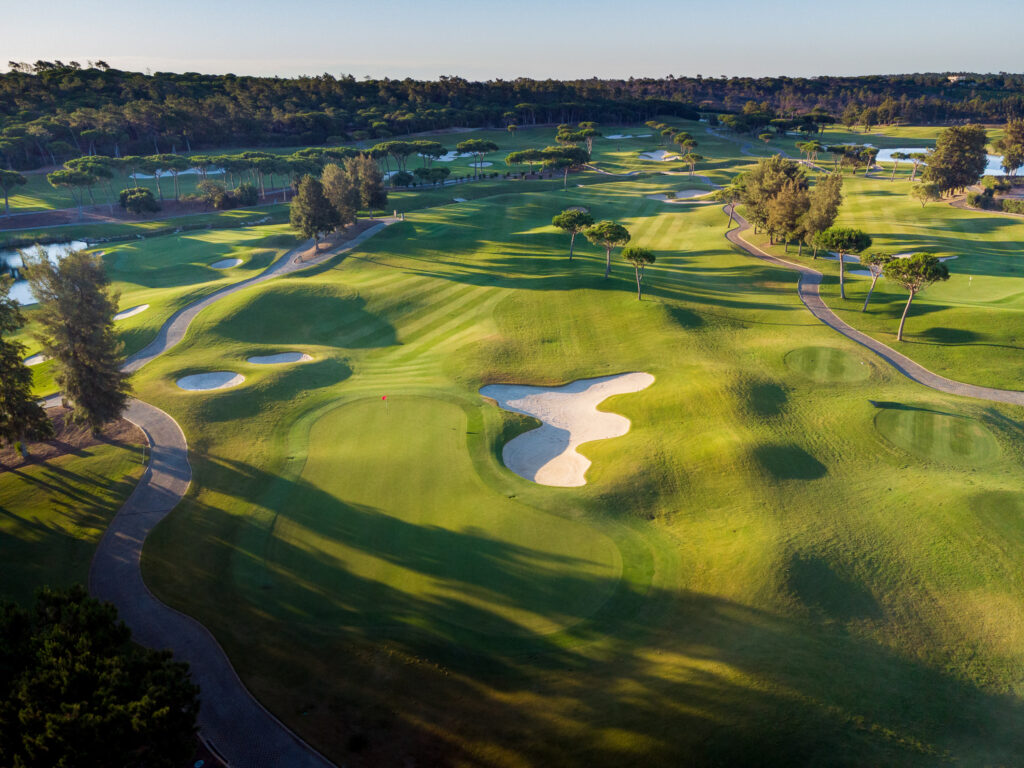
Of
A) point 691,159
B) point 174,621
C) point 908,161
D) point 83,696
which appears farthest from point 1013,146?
point 83,696

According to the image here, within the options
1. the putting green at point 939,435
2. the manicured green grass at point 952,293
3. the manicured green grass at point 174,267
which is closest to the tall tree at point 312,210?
the manicured green grass at point 174,267

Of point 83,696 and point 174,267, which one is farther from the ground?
point 174,267

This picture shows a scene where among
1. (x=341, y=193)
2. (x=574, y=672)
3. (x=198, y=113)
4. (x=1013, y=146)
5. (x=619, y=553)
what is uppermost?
(x=198, y=113)

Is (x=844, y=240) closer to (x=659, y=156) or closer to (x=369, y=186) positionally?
(x=369, y=186)

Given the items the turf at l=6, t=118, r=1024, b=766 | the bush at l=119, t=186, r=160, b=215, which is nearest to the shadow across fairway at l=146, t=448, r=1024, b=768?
the turf at l=6, t=118, r=1024, b=766

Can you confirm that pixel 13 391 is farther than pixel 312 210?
No

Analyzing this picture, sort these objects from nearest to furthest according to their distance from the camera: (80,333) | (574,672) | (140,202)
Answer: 1. (574,672)
2. (80,333)
3. (140,202)

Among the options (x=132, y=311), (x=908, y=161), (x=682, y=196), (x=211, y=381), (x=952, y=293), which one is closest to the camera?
(x=211, y=381)
